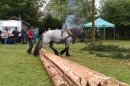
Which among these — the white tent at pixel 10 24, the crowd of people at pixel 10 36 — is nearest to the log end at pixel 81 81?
the crowd of people at pixel 10 36

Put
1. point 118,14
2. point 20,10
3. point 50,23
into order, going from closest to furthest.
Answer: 1. point 118,14
2. point 50,23
3. point 20,10

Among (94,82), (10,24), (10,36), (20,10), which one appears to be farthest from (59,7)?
(94,82)

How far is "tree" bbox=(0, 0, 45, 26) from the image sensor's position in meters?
51.2

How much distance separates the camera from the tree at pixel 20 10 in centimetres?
5119

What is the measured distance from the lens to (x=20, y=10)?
2036 inches

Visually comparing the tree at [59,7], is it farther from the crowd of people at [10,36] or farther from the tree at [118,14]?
the crowd of people at [10,36]

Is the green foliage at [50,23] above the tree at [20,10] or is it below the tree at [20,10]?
below

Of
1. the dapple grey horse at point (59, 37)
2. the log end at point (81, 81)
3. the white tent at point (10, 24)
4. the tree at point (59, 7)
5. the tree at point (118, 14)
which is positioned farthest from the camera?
the tree at point (59, 7)

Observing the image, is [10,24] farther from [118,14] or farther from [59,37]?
[59,37]

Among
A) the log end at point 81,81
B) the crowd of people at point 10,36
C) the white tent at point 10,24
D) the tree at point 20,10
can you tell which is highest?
the tree at point 20,10

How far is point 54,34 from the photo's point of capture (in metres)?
16.8

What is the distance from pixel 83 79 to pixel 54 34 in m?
10.4

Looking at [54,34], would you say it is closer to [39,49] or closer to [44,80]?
[39,49]

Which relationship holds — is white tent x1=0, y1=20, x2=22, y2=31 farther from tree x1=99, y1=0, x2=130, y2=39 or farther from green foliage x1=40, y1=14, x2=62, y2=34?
tree x1=99, y1=0, x2=130, y2=39
